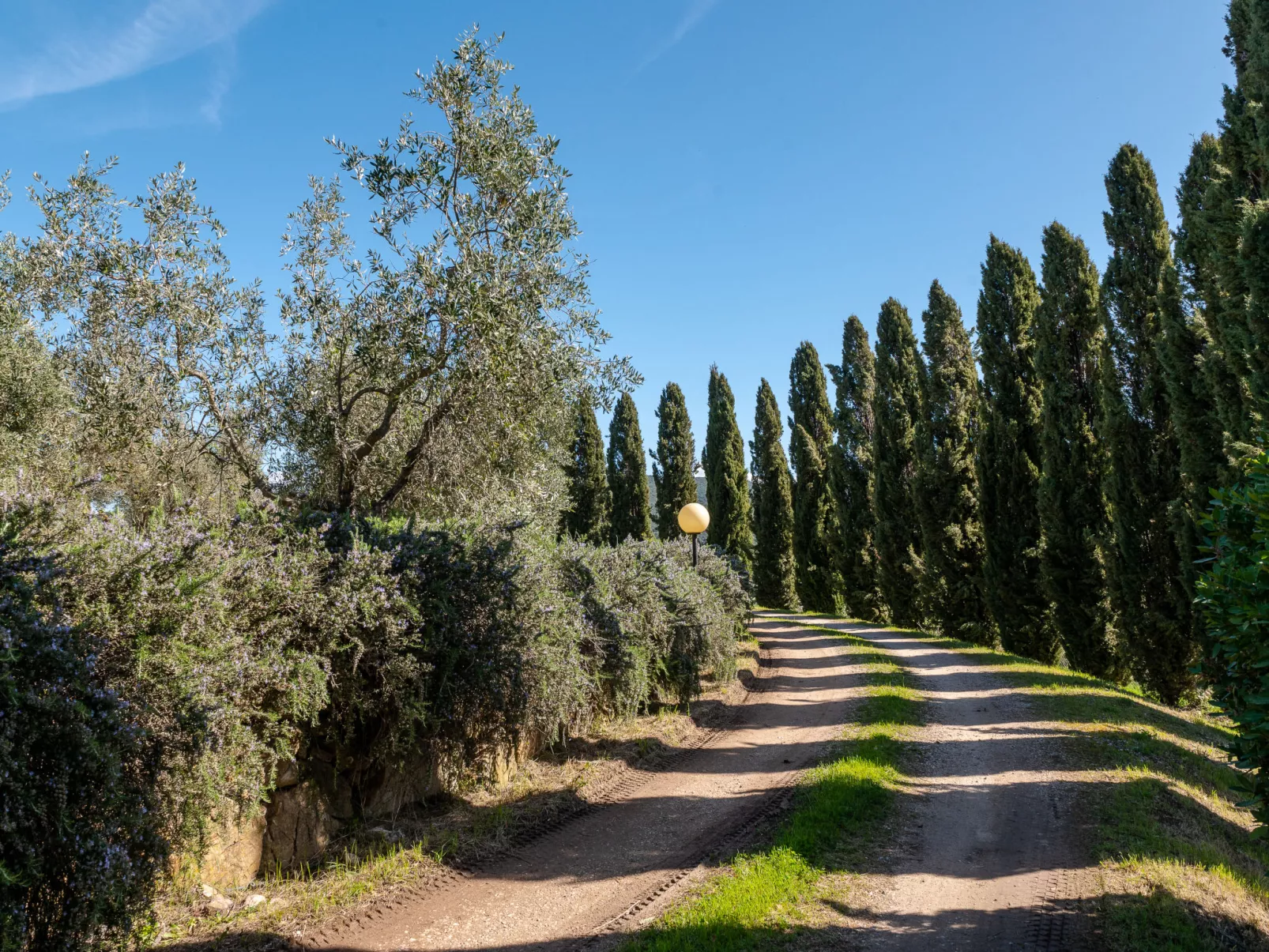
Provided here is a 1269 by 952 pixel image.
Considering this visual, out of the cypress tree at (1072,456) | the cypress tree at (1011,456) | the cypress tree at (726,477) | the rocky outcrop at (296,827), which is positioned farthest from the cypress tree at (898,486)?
the rocky outcrop at (296,827)

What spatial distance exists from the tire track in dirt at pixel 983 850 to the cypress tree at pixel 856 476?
54.9ft

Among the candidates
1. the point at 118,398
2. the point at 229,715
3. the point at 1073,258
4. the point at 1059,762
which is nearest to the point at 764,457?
the point at 1073,258

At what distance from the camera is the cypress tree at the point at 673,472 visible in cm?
3375

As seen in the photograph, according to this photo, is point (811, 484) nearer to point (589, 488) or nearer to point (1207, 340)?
point (589, 488)

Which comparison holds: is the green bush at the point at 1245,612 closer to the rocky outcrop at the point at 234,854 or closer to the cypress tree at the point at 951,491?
the rocky outcrop at the point at 234,854

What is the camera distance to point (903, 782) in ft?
24.0

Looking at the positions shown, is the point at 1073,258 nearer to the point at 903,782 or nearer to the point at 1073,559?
the point at 1073,559

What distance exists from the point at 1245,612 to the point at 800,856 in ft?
11.2

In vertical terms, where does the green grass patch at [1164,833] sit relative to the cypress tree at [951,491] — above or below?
below

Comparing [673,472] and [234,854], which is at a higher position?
[673,472]

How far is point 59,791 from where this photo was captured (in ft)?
10.5

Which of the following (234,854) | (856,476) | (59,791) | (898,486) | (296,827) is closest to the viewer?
(59,791)

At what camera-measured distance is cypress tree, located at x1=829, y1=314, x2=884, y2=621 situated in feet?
86.5

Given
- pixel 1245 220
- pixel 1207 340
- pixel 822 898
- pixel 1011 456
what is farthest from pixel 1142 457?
pixel 822 898
